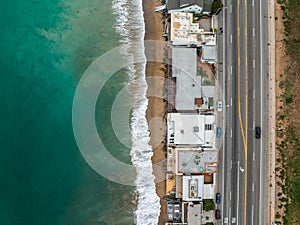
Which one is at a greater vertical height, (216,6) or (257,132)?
→ (216,6)

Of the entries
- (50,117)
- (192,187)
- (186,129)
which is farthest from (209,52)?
(50,117)

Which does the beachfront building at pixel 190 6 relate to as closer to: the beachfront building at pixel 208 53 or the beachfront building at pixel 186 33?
the beachfront building at pixel 186 33

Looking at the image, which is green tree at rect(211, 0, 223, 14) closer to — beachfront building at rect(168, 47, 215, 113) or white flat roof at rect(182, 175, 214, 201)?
beachfront building at rect(168, 47, 215, 113)

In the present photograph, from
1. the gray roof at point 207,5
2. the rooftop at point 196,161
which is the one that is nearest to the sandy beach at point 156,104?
the rooftop at point 196,161

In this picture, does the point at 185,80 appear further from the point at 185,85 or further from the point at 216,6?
the point at 216,6

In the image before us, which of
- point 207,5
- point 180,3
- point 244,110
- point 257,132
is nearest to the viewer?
point 180,3
